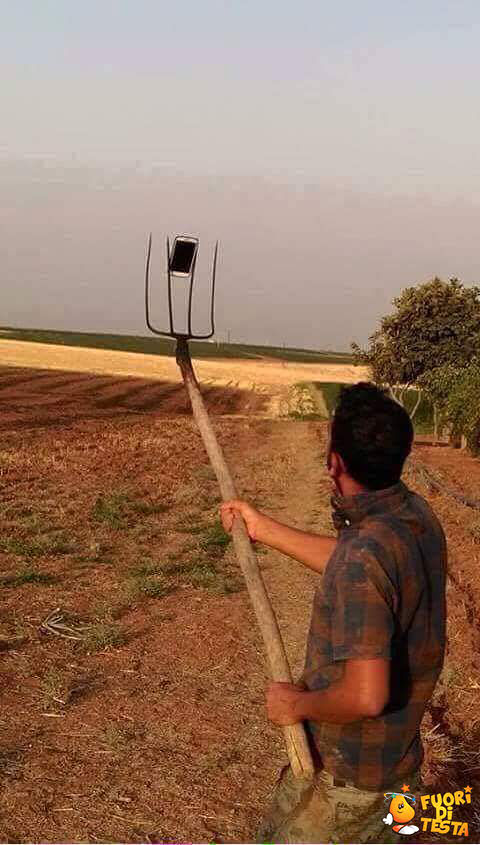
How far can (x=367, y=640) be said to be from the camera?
230 centimetres

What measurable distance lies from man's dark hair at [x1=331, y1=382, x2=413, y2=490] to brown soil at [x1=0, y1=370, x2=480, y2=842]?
340 cm

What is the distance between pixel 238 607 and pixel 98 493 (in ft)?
26.9

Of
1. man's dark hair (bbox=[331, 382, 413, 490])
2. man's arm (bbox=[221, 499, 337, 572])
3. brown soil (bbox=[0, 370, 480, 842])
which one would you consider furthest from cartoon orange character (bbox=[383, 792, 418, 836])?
brown soil (bbox=[0, 370, 480, 842])

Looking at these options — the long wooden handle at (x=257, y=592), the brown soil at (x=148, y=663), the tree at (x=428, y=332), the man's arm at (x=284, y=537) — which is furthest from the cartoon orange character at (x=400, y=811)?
the tree at (x=428, y=332)

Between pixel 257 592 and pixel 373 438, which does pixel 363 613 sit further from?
pixel 257 592

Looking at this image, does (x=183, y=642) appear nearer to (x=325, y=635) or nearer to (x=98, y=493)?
(x=325, y=635)

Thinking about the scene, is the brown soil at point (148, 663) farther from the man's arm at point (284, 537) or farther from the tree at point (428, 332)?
the tree at point (428, 332)

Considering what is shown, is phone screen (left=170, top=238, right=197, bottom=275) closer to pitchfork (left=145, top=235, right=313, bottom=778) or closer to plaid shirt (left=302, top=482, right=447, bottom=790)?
pitchfork (left=145, top=235, right=313, bottom=778)

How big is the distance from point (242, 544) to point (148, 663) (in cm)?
515

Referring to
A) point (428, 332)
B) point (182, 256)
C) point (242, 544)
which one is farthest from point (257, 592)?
point (428, 332)

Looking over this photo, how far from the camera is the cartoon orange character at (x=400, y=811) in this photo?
2.61m

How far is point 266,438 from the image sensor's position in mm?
35969

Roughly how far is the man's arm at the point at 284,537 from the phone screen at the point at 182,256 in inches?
38.6

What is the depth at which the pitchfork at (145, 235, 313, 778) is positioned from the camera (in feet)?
8.79
